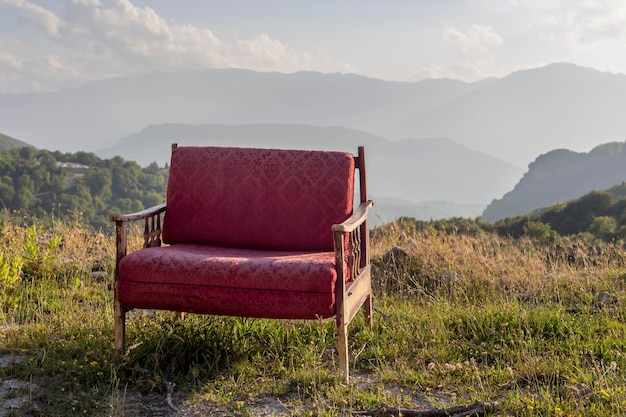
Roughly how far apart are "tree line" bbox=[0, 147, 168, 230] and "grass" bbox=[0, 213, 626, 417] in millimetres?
29250

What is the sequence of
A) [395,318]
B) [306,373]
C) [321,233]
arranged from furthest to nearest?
[395,318] < [321,233] < [306,373]

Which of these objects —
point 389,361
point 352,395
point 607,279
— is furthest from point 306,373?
point 607,279

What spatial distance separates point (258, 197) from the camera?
4328 millimetres

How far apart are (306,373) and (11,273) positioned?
2.94 m

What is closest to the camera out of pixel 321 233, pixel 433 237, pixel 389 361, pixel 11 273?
pixel 389 361

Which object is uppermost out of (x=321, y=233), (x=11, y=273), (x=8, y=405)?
(x=321, y=233)

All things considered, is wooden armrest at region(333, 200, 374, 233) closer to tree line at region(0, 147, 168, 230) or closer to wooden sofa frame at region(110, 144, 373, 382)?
wooden sofa frame at region(110, 144, 373, 382)

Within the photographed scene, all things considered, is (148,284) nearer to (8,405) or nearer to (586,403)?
(8,405)

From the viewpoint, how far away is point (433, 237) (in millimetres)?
7227

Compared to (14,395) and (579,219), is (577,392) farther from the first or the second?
(579,219)

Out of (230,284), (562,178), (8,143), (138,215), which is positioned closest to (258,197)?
(138,215)

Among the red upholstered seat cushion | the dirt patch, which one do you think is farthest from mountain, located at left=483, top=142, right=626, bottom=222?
the dirt patch

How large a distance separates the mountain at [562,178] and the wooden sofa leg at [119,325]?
9462 centimetres

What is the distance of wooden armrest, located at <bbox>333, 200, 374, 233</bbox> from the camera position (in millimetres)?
3412
